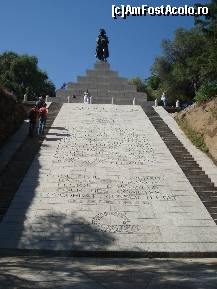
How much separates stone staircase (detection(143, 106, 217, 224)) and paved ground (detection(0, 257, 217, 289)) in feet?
13.6

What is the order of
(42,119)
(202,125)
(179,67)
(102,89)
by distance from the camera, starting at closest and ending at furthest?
1. (42,119)
2. (202,125)
3. (102,89)
4. (179,67)

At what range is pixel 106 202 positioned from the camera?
13906 mm

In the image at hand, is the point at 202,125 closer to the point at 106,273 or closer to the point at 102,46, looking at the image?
the point at 106,273

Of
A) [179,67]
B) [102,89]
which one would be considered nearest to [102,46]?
[102,89]

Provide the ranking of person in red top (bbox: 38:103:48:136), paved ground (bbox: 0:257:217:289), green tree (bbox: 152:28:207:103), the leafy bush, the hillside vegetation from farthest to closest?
green tree (bbox: 152:28:207:103)
the leafy bush
person in red top (bbox: 38:103:48:136)
the hillside vegetation
paved ground (bbox: 0:257:217:289)

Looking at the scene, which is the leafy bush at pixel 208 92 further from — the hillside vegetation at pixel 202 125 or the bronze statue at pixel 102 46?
the bronze statue at pixel 102 46

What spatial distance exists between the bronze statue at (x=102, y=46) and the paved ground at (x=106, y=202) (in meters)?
28.3

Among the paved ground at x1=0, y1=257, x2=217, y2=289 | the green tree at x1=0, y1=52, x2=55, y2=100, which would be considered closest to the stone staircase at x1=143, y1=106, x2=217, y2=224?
the paved ground at x1=0, y1=257, x2=217, y2=289

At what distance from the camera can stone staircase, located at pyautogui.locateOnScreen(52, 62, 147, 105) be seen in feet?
139

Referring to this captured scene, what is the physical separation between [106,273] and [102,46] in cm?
4321

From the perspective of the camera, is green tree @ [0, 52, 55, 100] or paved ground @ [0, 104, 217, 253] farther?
green tree @ [0, 52, 55, 100]

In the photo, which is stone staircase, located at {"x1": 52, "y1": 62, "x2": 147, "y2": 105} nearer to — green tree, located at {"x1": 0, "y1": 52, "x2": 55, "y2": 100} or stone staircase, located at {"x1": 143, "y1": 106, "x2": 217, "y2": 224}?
stone staircase, located at {"x1": 143, "y1": 106, "x2": 217, "y2": 224}

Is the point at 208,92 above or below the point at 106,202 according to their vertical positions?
above

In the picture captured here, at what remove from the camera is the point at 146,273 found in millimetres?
8320
